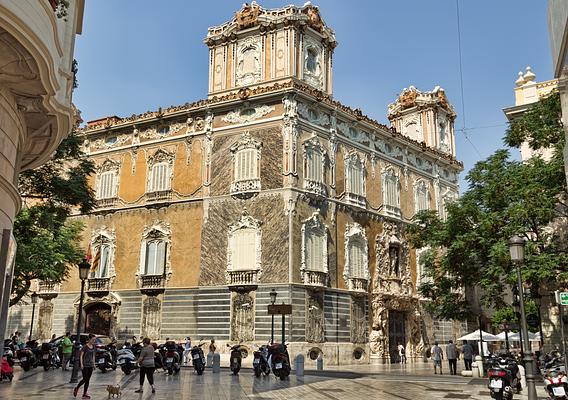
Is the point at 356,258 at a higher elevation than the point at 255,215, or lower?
lower

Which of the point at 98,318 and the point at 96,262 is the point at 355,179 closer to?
the point at 96,262

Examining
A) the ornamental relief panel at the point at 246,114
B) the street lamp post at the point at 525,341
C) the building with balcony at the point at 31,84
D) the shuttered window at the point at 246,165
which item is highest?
the ornamental relief panel at the point at 246,114

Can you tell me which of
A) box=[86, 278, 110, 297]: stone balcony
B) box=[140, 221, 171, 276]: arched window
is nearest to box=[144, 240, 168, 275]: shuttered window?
box=[140, 221, 171, 276]: arched window

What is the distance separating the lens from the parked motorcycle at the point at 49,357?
25250mm

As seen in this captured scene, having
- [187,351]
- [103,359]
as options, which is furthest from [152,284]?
[103,359]

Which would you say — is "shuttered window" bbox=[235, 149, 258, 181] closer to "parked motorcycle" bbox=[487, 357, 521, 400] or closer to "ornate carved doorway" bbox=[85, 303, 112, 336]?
"ornate carved doorway" bbox=[85, 303, 112, 336]

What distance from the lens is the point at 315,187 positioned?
108ft

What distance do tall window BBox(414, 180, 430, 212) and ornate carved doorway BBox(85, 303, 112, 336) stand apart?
2145cm

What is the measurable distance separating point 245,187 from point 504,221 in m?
14.0

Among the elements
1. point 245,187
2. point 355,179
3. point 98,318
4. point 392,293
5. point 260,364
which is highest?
point 355,179

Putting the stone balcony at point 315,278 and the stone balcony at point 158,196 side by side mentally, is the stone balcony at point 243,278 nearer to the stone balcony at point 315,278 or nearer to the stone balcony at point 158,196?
the stone balcony at point 315,278

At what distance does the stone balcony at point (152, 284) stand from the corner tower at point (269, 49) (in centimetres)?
1114

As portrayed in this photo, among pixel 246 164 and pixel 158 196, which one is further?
pixel 158 196

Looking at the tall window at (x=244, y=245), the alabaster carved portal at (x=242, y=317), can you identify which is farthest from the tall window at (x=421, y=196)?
the alabaster carved portal at (x=242, y=317)
